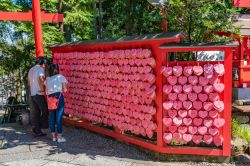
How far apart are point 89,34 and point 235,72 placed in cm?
713

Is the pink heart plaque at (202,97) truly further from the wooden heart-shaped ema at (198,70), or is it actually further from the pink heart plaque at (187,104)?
the wooden heart-shaped ema at (198,70)

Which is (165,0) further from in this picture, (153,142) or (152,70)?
(153,142)

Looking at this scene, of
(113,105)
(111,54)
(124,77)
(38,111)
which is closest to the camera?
(124,77)

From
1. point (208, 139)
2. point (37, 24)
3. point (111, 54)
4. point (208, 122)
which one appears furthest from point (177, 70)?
point (37, 24)

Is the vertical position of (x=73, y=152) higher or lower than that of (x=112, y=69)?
lower

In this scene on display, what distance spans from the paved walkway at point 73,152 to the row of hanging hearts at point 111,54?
72.6 inches

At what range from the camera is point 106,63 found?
7574 millimetres

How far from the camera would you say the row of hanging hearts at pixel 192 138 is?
6008 millimetres

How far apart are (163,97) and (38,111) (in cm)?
334

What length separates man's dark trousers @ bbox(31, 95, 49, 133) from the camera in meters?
7.92

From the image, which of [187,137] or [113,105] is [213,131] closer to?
[187,137]

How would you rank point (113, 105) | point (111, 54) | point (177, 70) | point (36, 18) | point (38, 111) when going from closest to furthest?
point (177, 70)
point (111, 54)
point (113, 105)
point (38, 111)
point (36, 18)

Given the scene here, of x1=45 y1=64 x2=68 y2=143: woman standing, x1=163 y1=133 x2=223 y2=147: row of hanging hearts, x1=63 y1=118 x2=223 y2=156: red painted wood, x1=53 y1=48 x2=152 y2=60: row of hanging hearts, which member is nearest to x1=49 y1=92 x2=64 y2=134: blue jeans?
x1=45 y1=64 x2=68 y2=143: woman standing

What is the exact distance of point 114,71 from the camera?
24.0 ft
